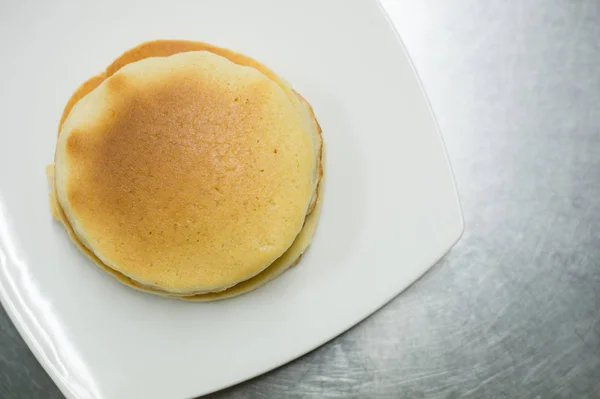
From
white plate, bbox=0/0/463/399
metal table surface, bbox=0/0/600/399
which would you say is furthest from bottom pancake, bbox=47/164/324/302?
metal table surface, bbox=0/0/600/399

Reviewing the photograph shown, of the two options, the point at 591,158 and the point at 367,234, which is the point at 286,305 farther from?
the point at 591,158

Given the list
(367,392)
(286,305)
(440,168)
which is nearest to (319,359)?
(367,392)

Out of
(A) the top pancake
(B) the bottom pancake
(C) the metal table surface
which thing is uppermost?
(A) the top pancake

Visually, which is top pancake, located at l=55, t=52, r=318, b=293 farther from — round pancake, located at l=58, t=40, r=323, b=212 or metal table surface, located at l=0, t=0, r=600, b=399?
metal table surface, located at l=0, t=0, r=600, b=399

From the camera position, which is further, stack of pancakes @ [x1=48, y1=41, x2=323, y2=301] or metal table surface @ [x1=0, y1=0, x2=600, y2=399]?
metal table surface @ [x1=0, y1=0, x2=600, y2=399]

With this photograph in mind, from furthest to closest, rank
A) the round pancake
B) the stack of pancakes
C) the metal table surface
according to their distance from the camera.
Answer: the metal table surface
the round pancake
the stack of pancakes

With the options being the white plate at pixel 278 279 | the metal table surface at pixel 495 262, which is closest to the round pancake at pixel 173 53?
the white plate at pixel 278 279

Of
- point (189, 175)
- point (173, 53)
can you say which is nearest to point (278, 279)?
point (189, 175)
